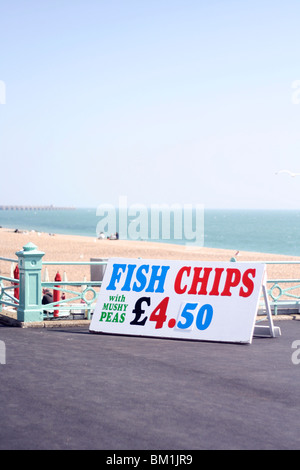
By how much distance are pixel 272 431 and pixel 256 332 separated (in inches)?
225

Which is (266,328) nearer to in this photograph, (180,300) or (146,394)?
(180,300)

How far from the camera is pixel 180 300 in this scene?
11.8 meters

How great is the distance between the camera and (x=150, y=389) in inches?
306

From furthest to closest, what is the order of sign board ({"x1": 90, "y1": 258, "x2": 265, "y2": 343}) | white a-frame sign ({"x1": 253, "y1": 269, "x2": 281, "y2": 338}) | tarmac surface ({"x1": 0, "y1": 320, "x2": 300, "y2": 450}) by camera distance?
white a-frame sign ({"x1": 253, "y1": 269, "x2": 281, "y2": 338}), sign board ({"x1": 90, "y1": 258, "x2": 265, "y2": 343}), tarmac surface ({"x1": 0, "y1": 320, "x2": 300, "y2": 450})

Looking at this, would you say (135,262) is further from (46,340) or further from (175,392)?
(175,392)

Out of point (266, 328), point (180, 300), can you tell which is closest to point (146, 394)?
point (180, 300)

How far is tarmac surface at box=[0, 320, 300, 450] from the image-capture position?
593 cm

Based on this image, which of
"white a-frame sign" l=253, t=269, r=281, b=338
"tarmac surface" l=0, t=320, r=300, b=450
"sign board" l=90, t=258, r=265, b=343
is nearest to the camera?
"tarmac surface" l=0, t=320, r=300, b=450

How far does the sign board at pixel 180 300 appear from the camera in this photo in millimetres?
11281

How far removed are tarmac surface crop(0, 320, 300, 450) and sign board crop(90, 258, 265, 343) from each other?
1.11ft

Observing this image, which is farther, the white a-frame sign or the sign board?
the white a-frame sign
